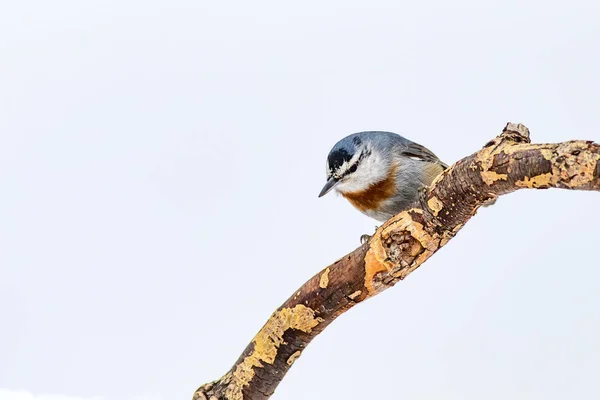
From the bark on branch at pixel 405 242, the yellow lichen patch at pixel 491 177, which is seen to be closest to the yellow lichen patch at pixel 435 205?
the bark on branch at pixel 405 242

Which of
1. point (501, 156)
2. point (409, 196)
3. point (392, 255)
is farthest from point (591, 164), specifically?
point (409, 196)

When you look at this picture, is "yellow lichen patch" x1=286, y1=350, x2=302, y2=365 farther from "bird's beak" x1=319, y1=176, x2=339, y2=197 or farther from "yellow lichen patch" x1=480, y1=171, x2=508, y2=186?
"yellow lichen patch" x1=480, y1=171, x2=508, y2=186

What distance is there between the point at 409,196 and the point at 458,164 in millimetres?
682

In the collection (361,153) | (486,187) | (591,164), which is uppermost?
(361,153)

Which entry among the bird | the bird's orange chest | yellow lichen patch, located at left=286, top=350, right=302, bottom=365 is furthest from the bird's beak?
yellow lichen patch, located at left=286, top=350, right=302, bottom=365

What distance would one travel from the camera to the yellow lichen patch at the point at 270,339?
2730 millimetres

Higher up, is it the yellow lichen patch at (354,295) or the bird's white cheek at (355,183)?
the bird's white cheek at (355,183)

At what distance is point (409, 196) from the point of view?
305 centimetres

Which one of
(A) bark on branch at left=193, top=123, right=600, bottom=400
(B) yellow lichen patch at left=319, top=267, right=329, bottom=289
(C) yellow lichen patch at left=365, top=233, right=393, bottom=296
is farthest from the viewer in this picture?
(B) yellow lichen patch at left=319, top=267, right=329, bottom=289

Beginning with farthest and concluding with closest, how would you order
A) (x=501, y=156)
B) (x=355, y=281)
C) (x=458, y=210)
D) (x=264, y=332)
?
(x=264, y=332) < (x=355, y=281) < (x=458, y=210) < (x=501, y=156)

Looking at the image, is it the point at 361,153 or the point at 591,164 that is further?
the point at 361,153

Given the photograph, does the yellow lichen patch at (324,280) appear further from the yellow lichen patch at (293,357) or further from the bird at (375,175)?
the bird at (375,175)

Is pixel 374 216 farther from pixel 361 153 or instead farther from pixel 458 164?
pixel 458 164

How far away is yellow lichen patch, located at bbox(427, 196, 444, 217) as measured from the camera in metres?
2.45
